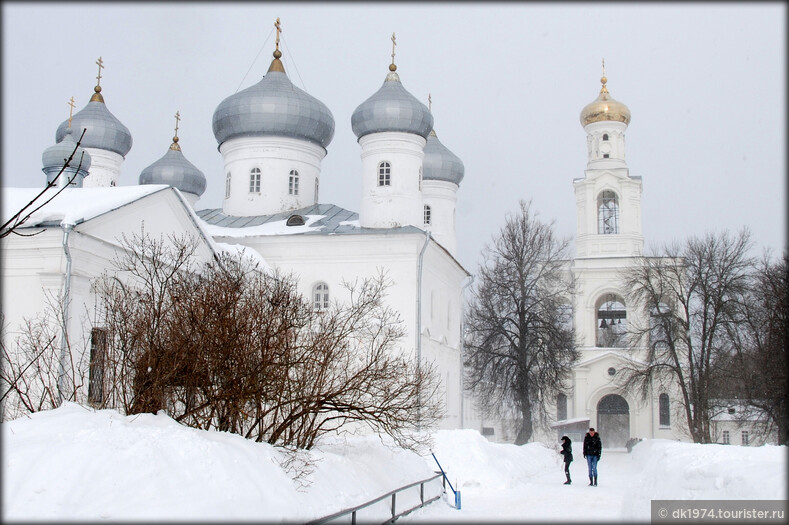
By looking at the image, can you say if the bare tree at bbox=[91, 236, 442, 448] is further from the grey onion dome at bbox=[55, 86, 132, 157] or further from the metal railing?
the grey onion dome at bbox=[55, 86, 132, 157]

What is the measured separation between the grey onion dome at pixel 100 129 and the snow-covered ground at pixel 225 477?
19968mm

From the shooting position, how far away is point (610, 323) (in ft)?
136

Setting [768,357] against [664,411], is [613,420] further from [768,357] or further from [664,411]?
[768,357]

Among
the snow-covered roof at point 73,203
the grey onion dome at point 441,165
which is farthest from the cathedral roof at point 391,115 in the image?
the snow-covered roof at point 73,203

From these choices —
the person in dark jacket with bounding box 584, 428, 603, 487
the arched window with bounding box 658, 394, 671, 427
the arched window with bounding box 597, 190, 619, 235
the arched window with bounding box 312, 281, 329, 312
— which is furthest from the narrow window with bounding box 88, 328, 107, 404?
the arched window with bounding box 597, 190, 619, 235

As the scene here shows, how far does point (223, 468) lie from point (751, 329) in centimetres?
1963

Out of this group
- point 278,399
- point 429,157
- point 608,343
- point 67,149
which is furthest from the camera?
point 608,343

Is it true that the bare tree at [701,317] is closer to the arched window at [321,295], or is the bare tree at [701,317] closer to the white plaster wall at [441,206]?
the white plaster wall at [441,206]

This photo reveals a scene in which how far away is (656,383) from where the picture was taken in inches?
1425

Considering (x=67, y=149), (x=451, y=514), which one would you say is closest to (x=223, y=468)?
(x=451, y=514)

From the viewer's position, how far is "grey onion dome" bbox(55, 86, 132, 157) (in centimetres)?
2880

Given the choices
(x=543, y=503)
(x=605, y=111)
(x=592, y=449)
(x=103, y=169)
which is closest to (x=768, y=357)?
(x=592, y=449)

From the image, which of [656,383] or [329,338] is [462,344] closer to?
[656,383]

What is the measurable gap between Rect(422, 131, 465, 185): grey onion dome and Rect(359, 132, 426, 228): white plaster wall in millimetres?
5267
